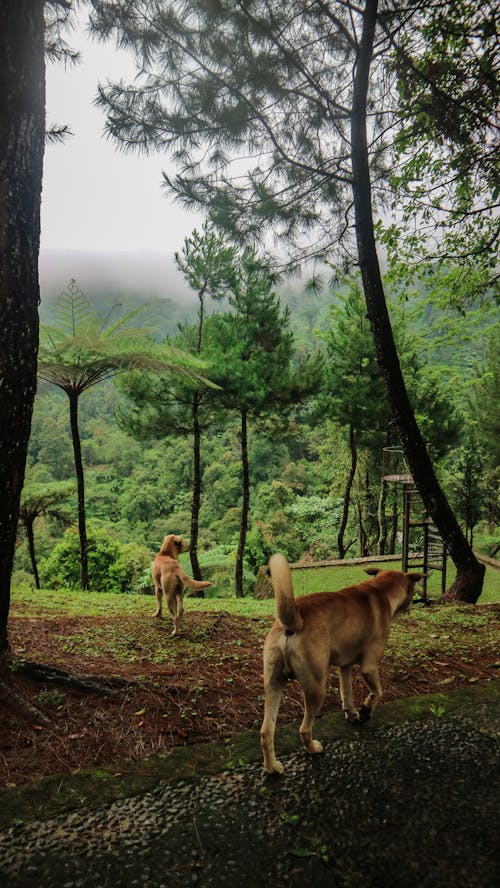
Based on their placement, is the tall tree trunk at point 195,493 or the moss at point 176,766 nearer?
the moss at point 176,766

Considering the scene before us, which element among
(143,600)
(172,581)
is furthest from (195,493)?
(172,581)

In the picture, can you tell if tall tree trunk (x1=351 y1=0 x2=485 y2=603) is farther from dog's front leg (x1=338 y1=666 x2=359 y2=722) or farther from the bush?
the bush

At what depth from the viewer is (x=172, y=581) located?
15.4 feet

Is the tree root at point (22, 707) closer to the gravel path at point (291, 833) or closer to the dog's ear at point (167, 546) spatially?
the gravel path at point (291, 833)

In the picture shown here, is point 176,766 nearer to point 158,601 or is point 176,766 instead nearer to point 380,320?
point 158,601

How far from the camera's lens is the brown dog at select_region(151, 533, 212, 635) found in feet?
14.7

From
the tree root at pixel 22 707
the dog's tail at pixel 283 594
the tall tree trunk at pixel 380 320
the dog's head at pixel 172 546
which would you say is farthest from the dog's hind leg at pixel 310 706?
the tall tree trunk at pixel 380 320

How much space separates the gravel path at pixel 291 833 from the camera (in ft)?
5.00

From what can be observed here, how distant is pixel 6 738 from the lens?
7.39 feet

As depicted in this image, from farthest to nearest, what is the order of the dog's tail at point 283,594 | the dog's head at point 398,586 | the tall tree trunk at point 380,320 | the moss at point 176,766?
the tall tree trunk at point 380,320 < the dog's head at point 398,586 < the dog's tail at point 283,594 < the moss at point 176,766

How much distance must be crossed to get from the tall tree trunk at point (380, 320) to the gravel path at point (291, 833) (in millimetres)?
3984

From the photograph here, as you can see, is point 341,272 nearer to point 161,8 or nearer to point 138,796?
point 161,8

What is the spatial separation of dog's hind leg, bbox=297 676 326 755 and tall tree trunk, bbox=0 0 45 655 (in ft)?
5.88

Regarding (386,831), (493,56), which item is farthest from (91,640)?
(493,56)
